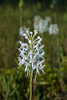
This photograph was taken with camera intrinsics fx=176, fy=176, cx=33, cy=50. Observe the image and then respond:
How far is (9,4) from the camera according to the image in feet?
39.3

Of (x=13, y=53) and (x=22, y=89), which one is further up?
(x=13, y=53)

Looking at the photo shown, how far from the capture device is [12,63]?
395 cm

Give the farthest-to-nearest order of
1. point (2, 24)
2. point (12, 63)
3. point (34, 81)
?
1. point (2, 24)
2. point (12, 63)
3. point (34, 81)

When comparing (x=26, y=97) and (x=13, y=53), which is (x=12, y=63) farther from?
(x=26, y=97)

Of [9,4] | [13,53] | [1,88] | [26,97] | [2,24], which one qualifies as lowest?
[26,97]

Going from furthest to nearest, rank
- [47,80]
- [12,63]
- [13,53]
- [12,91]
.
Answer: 1. [13,53]
2. [12,63]
3. [47,80]
4. [12,91]

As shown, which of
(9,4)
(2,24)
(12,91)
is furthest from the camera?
(9,4)

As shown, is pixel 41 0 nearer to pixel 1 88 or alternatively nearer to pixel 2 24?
pixel 2 24

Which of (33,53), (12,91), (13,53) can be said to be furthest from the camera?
(13,53)

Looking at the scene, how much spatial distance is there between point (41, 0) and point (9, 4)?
2.36 metres

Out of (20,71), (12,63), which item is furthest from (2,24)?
(20,71)

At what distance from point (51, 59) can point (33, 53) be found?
260 cm

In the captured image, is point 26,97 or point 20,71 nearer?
point 26,97

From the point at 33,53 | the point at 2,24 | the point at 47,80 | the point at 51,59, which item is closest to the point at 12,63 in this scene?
the point at 51,59
